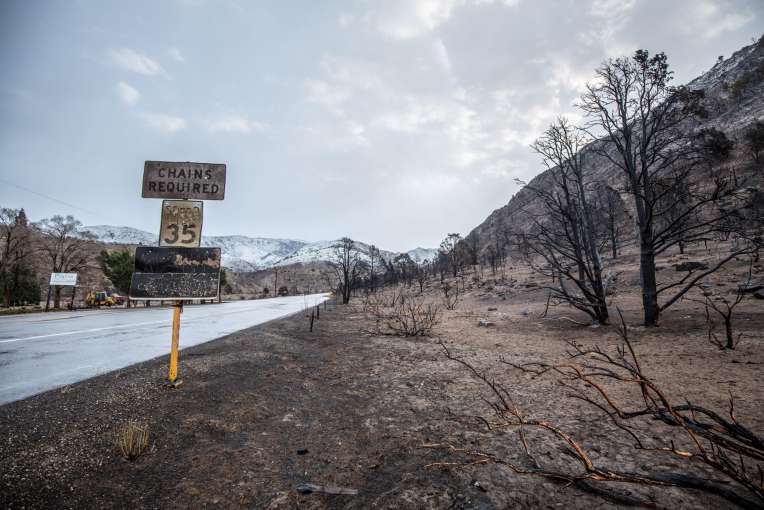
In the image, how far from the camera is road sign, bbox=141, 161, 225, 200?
428 centimetres

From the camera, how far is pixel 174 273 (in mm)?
4148

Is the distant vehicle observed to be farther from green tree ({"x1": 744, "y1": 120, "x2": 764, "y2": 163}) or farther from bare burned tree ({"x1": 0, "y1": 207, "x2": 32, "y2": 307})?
green tree ({"x1": 744, "y1": 120, "x2": 764, "y2": 163})

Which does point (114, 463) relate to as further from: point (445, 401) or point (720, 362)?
point (720, 362)

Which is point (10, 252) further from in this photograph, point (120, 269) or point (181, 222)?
point (181, 222)

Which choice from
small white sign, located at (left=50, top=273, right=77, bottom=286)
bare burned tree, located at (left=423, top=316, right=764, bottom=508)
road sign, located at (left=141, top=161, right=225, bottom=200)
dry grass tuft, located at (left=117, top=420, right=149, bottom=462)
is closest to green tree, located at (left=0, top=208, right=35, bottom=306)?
small white sign, located at (left=50, top=273, right=77, bottom=286)

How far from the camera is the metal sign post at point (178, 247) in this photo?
412 centimetres

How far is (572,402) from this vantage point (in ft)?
11.5

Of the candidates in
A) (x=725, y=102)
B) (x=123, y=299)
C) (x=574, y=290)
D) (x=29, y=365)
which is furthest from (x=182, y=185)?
(x=725, y=102)

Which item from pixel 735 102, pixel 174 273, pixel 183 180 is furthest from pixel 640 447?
pixel 735 102

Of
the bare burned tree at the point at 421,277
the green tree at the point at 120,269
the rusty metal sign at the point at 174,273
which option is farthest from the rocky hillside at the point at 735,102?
the green tree at the point at 120,269

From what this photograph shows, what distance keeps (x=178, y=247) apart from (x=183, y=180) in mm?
944

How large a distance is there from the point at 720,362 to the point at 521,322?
5.40m

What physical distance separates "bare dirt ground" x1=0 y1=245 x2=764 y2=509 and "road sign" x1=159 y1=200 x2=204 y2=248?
197 centimetres

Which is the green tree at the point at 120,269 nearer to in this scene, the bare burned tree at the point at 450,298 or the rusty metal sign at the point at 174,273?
the bare burned tree at the point at 450,298
